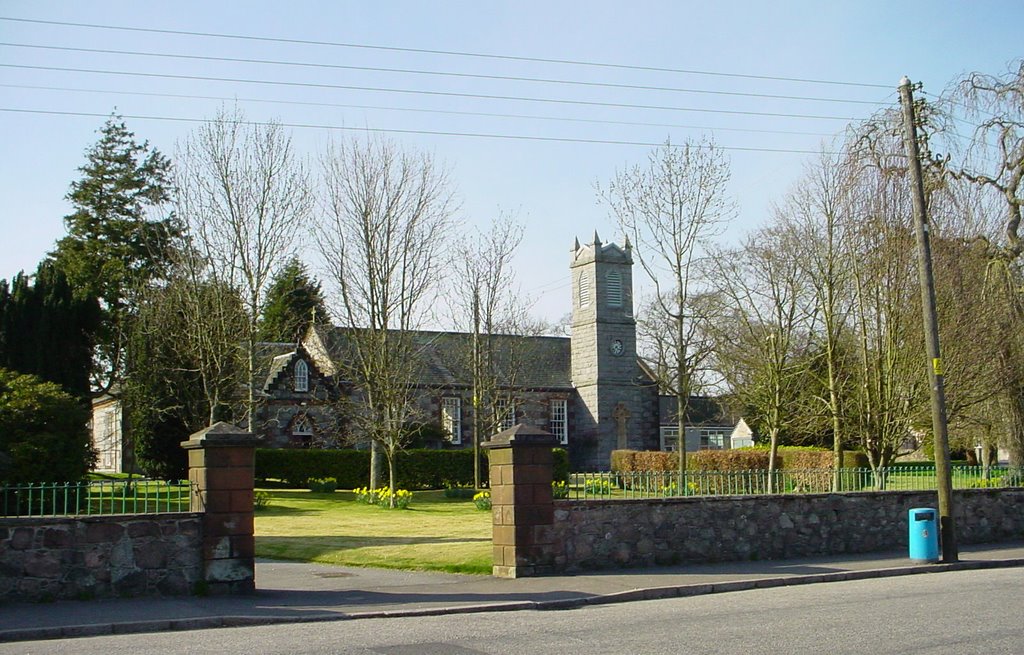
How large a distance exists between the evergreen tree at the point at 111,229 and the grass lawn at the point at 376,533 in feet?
69.9

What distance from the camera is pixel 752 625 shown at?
1080 cm

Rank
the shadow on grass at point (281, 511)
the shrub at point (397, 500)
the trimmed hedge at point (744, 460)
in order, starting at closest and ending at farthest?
the shadow on grass at point (281, 511) < the shrub at point (397, 500) < the trimmed hedge at point (744, 460)

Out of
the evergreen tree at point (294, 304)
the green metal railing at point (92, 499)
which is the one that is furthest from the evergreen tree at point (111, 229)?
the green metal railing at point (92, 499)

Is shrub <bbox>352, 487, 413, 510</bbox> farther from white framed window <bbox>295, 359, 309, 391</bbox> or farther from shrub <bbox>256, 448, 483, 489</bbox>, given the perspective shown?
white framed window <bbox>295, 359, 309, 391</bbox>

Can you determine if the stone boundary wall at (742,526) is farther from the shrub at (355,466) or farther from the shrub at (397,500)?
the shrub at (355,466)

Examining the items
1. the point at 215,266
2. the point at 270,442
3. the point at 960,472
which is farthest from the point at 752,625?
the point at 270,442

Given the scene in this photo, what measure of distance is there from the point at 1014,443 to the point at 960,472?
4.61 meters

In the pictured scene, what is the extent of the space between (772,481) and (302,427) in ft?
103

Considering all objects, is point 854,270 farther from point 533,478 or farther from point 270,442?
point 270,442

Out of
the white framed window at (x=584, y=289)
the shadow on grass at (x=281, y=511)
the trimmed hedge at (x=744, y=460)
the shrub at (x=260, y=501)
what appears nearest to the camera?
the shadow on grass at (x=281, y=511)

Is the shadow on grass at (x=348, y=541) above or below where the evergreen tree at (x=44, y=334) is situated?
below

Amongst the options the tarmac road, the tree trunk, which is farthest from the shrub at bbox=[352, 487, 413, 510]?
the tarmac road

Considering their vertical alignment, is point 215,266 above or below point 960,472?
above

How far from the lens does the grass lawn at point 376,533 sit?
17.8m
